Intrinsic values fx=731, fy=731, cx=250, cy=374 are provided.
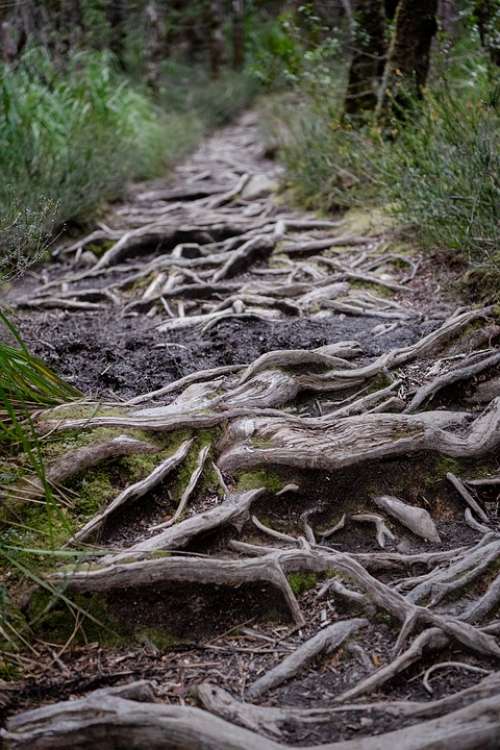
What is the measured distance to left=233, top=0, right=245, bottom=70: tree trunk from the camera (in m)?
21.9

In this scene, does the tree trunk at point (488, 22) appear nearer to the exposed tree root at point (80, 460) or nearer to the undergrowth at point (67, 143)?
the undergrowth at point (67, 143)

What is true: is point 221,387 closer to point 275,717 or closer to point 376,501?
point 376,501

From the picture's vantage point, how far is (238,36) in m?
21.9

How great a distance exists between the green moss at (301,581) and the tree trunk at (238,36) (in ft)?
71.2

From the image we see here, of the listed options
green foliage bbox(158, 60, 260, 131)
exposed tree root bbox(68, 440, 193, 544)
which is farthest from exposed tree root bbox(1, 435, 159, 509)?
green foliage bbox(158, 60, 260, 131)

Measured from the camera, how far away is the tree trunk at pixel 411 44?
20.8ft

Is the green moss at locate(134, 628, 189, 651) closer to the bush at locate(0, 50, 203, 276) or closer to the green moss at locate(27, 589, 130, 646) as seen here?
the green moss at locate(27, 589, 130, 646)

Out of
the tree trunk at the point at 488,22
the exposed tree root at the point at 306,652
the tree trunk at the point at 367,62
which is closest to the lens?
the exposed tree root at the point at 306,652

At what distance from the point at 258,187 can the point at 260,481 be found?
5.98m

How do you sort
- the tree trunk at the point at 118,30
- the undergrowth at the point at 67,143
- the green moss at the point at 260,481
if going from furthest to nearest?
the tree trunk at the point at 118,30, the undergrowth at the point at 67,143, the green moss at the point at 260,481

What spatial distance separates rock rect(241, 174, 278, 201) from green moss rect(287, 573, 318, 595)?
6.06 meters

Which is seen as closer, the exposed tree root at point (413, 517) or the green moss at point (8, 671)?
the green moss at point (8, 671)

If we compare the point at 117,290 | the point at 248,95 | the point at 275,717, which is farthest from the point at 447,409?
the point at 248,95

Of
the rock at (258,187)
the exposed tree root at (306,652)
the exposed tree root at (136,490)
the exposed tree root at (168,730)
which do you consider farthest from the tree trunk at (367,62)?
the exposed tree root at (168,730)
